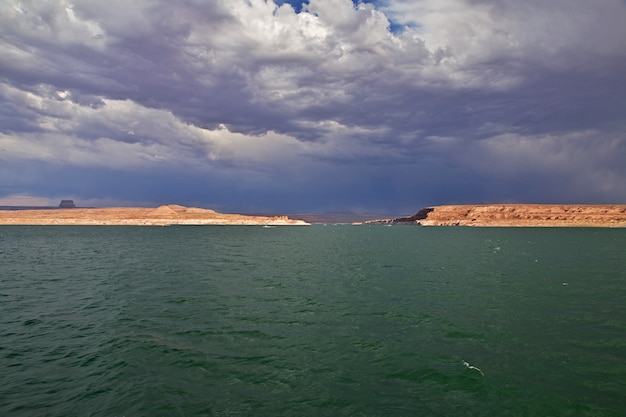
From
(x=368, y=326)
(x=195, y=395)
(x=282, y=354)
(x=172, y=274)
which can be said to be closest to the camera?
(x=195, y=395)

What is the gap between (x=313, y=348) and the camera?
1842cm

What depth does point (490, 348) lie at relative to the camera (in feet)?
60.3

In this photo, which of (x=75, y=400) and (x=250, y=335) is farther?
(x=250, y=335)

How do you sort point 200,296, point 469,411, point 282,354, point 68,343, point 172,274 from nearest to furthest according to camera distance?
1. point 469,411
2. point 282,354
3. point 68,343
4. point 200,296
5. point 172,274

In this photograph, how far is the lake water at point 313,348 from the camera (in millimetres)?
13094

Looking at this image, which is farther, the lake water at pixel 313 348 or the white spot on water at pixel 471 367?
the white spot on water at pixel 471 367

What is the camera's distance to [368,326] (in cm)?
2209

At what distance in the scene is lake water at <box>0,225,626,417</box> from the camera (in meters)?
13.1

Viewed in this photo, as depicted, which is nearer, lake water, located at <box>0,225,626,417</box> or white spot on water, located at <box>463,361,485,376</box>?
lake water, located at <box>0,225,626,417</box>

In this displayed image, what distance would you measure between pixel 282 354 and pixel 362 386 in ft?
15.5

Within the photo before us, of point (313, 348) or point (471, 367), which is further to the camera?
point (313, 348)

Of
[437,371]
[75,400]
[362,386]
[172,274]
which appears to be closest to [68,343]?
[75,400]

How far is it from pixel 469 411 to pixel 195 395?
9.51 m

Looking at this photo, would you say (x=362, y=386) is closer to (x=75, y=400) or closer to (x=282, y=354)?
(x=282, y=354)
